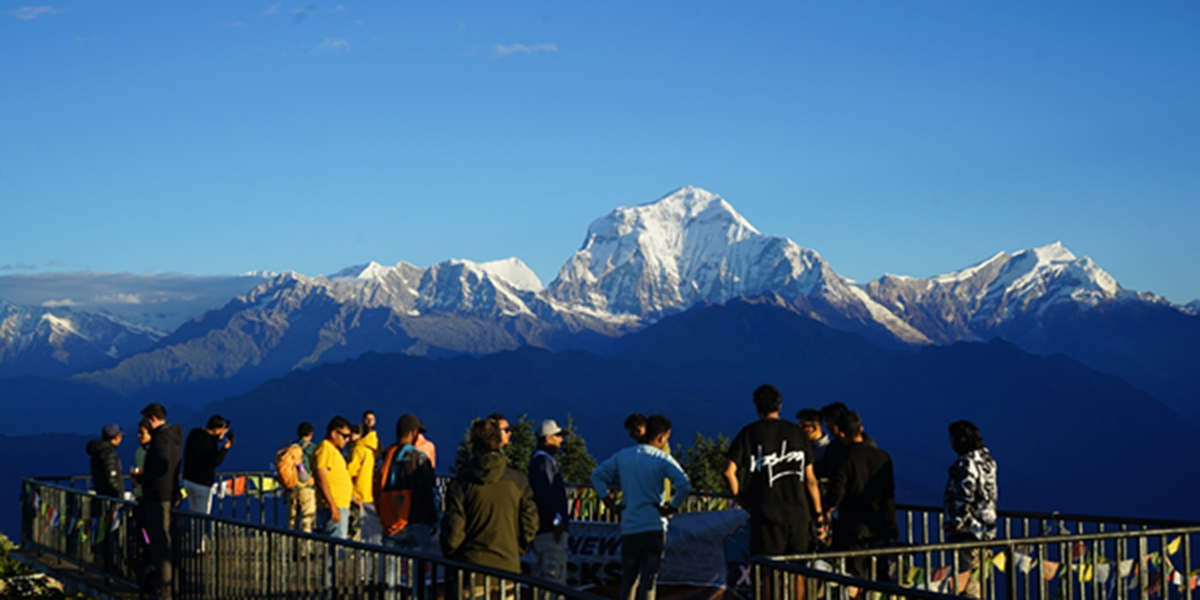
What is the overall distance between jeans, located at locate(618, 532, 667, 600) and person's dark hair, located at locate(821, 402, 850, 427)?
180cm

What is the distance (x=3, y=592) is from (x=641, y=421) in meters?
8.79

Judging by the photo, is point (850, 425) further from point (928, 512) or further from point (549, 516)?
point (928, 512)

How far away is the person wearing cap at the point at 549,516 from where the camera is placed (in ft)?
31.8

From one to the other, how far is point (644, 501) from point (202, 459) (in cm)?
566

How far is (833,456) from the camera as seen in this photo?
1016 centimetres

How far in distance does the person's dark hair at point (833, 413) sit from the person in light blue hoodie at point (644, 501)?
1.53 m

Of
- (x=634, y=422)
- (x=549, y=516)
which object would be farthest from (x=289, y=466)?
(x=634, y=422)

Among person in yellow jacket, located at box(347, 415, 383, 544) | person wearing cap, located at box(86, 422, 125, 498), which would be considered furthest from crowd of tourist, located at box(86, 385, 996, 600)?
person wearing cap, located at box(86, 422, 125, 498)

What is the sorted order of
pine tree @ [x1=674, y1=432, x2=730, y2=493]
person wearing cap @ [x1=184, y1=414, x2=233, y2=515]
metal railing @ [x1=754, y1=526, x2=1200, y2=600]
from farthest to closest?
pine tree @ [x1=674, y1=432, x2=730, y2=493], person wearing cap @ [x1=184, y1=414, x2=233, y2=515], metal railing @ [x1=754, y1=526, x2=1200, y2=600]

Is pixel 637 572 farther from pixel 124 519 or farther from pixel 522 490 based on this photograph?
pixel 124 519

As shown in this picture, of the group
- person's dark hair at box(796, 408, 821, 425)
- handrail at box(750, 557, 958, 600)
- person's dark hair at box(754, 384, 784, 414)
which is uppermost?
person's dark hair at box(754, 384, 784, 414)

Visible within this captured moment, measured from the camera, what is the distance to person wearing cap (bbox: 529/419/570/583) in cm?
970

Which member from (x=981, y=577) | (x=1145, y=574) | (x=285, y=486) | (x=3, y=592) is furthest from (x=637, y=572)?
(x=3, y=592)

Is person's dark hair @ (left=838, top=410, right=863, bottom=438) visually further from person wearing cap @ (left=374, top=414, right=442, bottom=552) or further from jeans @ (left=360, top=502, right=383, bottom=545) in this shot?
jeans @ (left=360, top=502, right=383, bottom=545)
